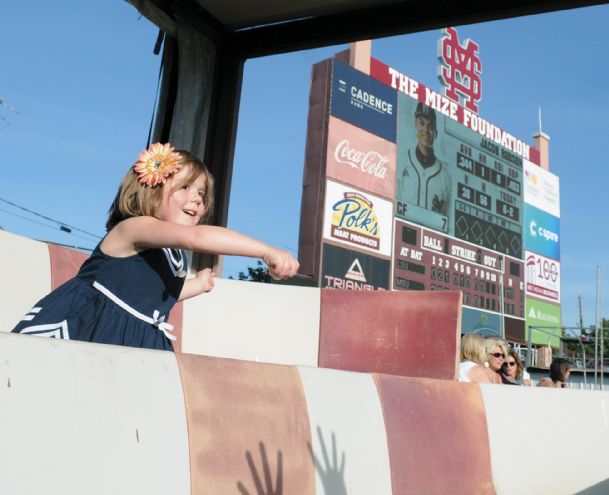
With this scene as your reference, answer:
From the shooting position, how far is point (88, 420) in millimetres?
1157

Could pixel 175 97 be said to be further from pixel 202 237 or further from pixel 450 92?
pixel 450 92

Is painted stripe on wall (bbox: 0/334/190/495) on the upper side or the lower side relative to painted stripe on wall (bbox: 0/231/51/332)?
lower

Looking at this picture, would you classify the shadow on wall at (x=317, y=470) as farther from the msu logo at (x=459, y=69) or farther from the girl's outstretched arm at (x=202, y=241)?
the msu logo at (x=459, y=69)

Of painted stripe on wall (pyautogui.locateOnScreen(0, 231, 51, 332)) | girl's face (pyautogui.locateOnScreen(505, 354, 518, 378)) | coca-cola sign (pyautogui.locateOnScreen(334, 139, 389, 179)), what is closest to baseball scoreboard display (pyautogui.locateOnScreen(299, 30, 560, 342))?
coca-cola sign (pyautogui.locateOnScreen(334, 139, 389, 179))

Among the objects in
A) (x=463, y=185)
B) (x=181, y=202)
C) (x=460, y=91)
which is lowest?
(x=181, y=202)

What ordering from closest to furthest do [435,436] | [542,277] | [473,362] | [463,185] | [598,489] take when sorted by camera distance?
[435,436]
[598,489]
[473,362]
[463,185]
[542,277]

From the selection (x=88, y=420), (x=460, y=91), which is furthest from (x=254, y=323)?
(x=460, y=91)

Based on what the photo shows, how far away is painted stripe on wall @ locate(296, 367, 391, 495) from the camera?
1.65 metres

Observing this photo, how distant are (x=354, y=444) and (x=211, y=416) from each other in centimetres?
52

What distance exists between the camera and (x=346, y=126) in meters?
27.7

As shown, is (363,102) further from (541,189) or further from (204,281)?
(204,281)

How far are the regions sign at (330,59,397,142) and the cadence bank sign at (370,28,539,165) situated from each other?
2.07 meters

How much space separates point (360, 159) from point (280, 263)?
87.7 feet

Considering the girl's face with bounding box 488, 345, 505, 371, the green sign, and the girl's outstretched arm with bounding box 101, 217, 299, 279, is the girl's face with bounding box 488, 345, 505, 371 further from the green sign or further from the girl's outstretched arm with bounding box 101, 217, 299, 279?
the green sign
